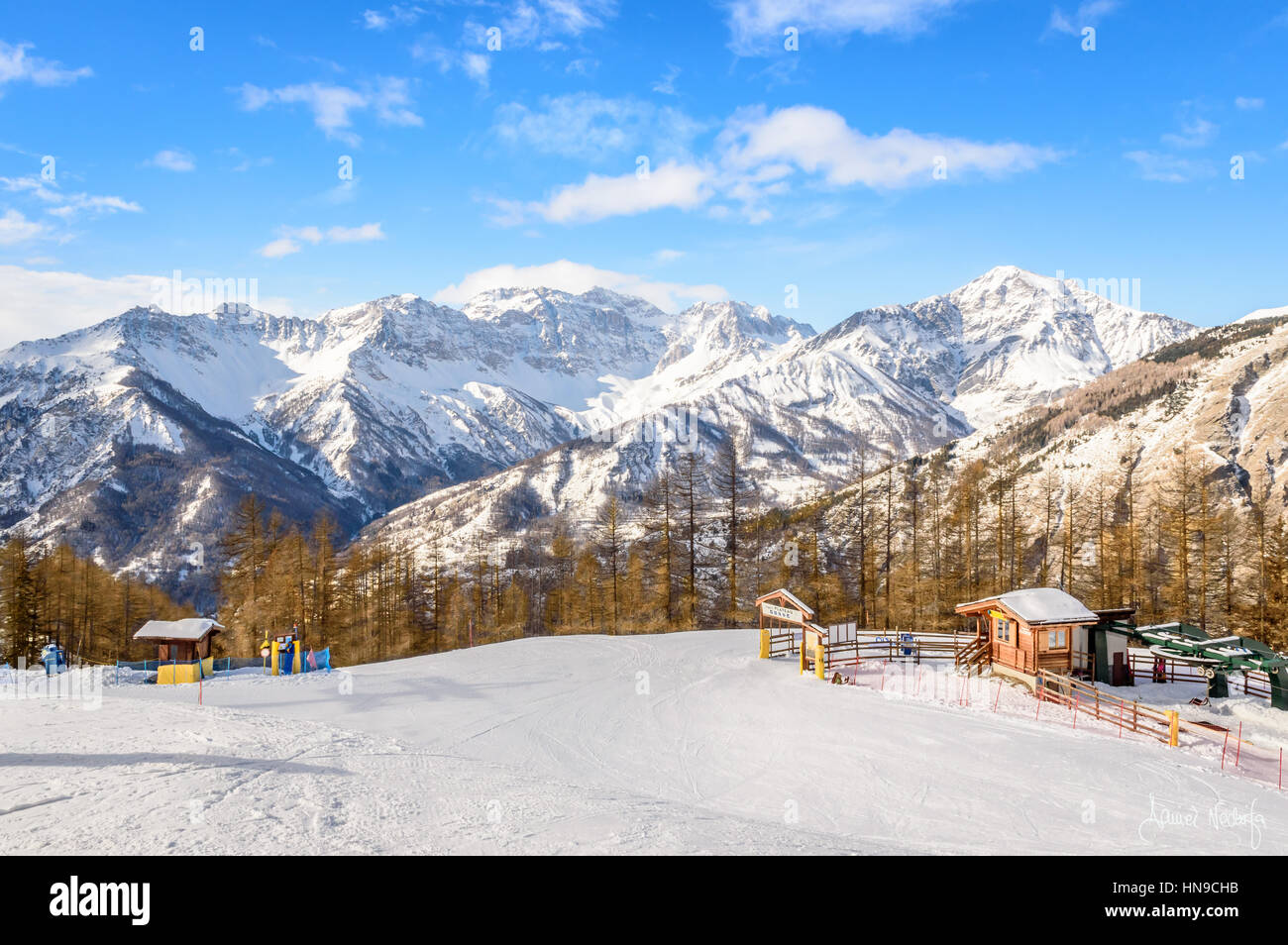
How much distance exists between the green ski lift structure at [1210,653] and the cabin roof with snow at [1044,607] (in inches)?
76.5

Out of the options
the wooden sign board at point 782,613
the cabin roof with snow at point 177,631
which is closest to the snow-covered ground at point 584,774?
the wooden sign board at point 782,613

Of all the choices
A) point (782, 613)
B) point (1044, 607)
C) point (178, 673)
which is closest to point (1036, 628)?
point (1044, 607)

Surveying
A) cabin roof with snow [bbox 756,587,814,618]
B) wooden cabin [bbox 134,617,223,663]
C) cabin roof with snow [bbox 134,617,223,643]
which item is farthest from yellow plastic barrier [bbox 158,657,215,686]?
cabin roof with snow [bbox 756,587,814,618]

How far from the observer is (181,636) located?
3509 centimetres

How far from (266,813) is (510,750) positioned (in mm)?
8407

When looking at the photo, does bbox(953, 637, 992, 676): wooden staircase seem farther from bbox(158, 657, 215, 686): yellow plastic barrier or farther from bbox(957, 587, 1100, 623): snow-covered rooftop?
bbox(158, 657, 215, 686): yellow plastic barrier

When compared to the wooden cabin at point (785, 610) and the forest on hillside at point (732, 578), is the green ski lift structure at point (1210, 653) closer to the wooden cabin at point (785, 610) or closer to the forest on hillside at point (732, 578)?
the forest on hillside at point (732, 578)
